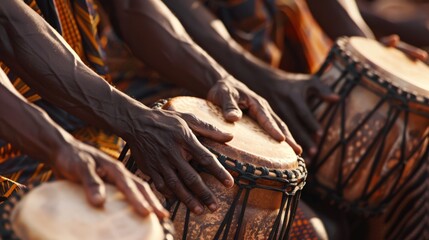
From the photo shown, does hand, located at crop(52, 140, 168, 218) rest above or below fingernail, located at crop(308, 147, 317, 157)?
above

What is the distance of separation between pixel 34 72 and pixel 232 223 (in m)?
0.57

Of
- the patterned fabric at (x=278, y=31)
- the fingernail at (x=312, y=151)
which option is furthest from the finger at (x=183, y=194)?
the patterned fabric at (x=278, y=31)

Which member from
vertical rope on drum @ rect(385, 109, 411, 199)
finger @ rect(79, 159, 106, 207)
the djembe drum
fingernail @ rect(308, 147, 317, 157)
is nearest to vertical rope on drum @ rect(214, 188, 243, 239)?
the djembe drum

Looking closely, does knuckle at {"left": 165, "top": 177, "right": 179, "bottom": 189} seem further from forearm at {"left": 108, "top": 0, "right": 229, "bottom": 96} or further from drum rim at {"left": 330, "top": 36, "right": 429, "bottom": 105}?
drum rim at {"left": 330, "top": 36, "right": 429, "bottom": 105}

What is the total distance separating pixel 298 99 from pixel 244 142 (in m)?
0.71

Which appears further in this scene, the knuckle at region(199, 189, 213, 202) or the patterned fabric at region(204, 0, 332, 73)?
the patterned fabric at region(204, 0, 332, 73)

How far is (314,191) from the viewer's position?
258 centimetres

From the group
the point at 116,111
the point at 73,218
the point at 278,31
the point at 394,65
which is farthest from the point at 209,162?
the point at 278,31

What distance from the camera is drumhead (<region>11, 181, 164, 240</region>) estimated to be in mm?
1239

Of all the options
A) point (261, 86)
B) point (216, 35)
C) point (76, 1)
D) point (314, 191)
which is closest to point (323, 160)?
point (314, 191)

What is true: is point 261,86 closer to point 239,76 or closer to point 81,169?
point 239,76

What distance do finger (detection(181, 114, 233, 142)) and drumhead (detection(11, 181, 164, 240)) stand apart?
437mm

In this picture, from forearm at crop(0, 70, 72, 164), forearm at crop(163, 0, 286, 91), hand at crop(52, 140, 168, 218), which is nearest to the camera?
hand at crop(52, 140, 168, 218)

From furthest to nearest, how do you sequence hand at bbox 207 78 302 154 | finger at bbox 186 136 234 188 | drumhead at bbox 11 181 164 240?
Result: 1. hand at bbox 207 78 302 154
2. finger at bbox 186 136 234 188
3. drumhead at bbox 11 181 164 240
